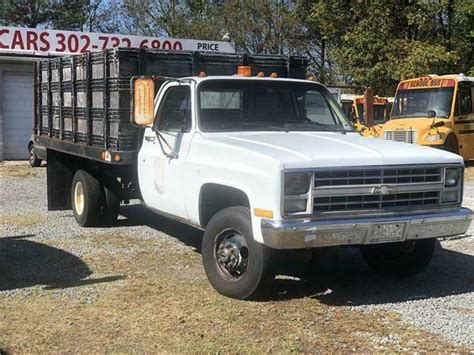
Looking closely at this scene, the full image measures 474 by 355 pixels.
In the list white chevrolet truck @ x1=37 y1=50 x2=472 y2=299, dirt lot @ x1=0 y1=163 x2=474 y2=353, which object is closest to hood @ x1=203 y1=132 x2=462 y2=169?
white chevrolet truck @ x1=37 y1=50 x2=472 y2=299

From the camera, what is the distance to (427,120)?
1784 centimetres

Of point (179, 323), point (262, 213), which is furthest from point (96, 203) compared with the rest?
point (262, 213)

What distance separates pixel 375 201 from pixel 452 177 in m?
0.90

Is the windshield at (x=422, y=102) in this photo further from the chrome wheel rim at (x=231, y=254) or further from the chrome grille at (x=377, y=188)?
the chrome wheel rim at (x=231, y=254)

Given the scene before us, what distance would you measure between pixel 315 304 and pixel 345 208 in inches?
35.8

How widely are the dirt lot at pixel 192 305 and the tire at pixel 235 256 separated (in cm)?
14

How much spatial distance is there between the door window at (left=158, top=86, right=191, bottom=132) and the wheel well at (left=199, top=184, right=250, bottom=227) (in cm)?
81

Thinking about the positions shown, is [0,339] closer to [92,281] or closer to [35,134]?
[92,281]

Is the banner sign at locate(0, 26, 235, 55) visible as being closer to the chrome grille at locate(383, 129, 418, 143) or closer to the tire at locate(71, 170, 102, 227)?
the chrome grille at locate(383, 129, 418, 143)

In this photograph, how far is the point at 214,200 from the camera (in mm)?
6238

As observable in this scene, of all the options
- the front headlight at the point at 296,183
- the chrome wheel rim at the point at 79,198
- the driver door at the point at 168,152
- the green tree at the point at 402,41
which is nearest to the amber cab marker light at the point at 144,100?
the driver door at the point at 168,152

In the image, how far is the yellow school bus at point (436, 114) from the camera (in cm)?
1742

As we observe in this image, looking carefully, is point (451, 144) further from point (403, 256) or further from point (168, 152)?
point (168, 152)

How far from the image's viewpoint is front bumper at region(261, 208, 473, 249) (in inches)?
201
